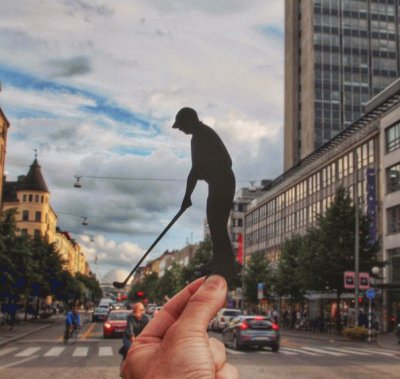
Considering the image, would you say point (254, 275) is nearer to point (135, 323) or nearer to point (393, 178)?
point (393, 178)

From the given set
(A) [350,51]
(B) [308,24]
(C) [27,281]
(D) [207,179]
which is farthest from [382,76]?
(D) [207,179]

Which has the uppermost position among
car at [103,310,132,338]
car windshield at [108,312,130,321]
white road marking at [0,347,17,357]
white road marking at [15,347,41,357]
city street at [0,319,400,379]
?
car windshield at [108,312,130,321]

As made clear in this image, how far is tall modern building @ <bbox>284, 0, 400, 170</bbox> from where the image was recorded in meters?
111

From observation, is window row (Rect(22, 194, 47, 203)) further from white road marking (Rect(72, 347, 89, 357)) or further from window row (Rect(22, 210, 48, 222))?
white road marking (Rect(72, 347, 89, 357))

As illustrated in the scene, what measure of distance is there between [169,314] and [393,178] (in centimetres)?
4957

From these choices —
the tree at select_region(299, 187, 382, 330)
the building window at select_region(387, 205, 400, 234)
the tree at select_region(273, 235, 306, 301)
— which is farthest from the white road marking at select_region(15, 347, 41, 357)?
the tree at select_region(273, 235, 306, 301)

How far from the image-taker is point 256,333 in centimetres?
2592

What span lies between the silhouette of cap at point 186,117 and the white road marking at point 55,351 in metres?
21.0

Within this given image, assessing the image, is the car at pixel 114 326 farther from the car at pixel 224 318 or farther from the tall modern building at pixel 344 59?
the tall modern building at pixel 344 59

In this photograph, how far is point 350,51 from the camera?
112 m

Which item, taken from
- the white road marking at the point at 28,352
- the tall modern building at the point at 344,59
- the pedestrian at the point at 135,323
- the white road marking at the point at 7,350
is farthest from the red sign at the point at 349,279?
the tall modern building at the point at 344,59

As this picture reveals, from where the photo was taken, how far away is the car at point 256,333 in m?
25.8

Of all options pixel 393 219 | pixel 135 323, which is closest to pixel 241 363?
pixel 135 323

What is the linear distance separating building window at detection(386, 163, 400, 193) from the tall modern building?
2329 inches
